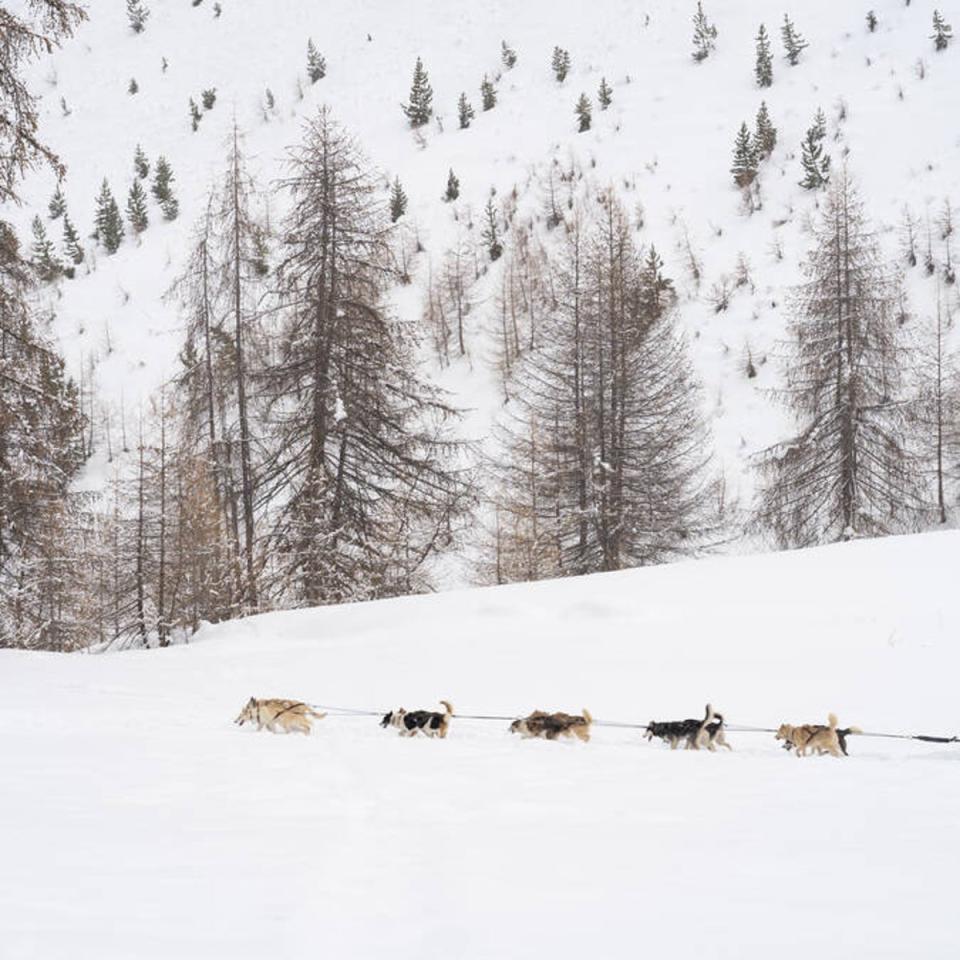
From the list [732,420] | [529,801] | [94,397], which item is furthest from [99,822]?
[94,397]

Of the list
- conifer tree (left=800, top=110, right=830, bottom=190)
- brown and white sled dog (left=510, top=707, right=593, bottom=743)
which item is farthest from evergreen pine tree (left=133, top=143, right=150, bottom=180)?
brown and white sled dog (left=510, top=707, right=593, bottom=743)

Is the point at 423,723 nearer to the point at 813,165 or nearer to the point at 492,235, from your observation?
the point at 813,165

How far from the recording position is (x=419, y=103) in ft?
213

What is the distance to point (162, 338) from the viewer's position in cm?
5347

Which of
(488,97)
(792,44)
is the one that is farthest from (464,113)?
(792,44)

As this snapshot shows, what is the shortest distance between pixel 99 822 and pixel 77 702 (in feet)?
18.9

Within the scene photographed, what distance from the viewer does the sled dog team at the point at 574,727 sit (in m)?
5.59

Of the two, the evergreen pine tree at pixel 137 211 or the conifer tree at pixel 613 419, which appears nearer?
the conifer tree at pixel 613 419

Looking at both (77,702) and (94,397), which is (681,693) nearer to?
(77,702)

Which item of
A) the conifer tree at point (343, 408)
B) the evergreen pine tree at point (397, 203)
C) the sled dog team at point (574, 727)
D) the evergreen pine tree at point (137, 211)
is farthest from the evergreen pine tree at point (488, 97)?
the sled dog team at point (574, 727)

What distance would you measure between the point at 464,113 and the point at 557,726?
67.4 m

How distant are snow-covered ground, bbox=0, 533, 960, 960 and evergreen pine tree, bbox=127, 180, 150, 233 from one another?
61.1 metres

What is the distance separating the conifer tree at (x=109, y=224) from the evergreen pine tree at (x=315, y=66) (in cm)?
2546

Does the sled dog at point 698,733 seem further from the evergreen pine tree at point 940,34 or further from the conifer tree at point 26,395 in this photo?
the evergreen pine tree at point 940,34
